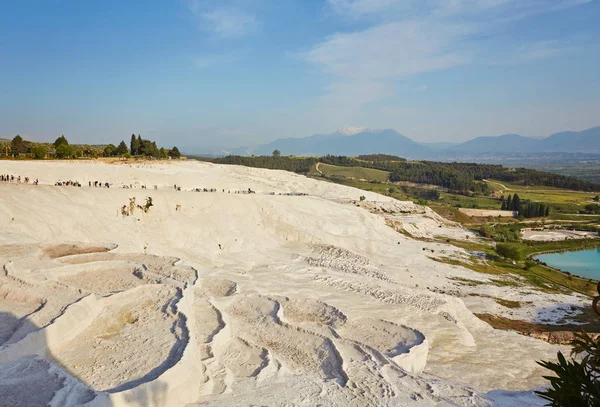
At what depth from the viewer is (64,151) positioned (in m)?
67.7

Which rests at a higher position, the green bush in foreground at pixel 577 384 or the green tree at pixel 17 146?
the green tree at pixel 17 146

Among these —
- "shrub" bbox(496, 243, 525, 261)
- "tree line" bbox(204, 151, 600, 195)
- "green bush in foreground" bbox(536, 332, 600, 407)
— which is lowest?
"shrub" bbox(496, 243, 525, 261)

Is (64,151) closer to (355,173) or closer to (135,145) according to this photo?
(135,145)

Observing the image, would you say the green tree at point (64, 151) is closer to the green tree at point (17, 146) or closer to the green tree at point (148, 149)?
the green tree at point (17, 146)

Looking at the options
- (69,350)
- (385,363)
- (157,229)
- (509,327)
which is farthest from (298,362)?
(157,229)

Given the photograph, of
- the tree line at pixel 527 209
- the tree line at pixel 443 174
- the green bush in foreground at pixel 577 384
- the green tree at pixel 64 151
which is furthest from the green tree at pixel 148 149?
the green bush in foreground at pixel 577 384

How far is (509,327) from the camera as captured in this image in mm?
28219

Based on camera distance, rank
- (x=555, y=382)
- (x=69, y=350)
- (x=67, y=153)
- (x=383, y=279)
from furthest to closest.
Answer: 1. (x=67, y=153)
2. (x=383, y=279)
3. (x=69, y=350)
4. (x=555, y=382)

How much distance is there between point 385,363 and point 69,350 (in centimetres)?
1180

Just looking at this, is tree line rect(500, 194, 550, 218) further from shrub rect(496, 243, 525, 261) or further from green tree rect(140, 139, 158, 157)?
green tree rect(140, 139, 158, 157)

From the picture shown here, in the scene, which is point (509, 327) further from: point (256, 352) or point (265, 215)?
point (265, 215)

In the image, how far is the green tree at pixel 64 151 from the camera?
67438 millimetres

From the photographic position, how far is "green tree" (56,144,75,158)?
221 feet

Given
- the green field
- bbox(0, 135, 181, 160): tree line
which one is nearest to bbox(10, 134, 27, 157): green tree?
bbox(0, 135, 181, 160): tree line
